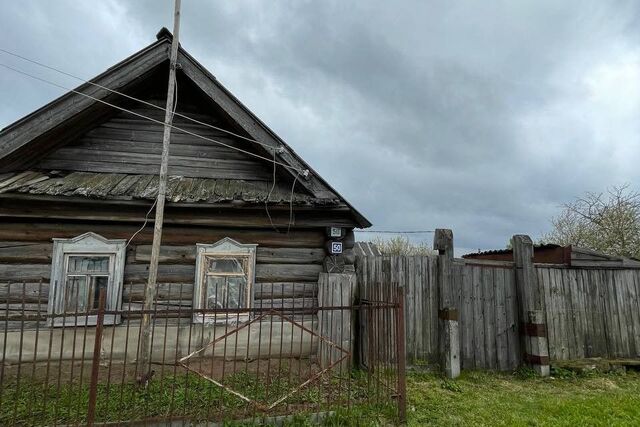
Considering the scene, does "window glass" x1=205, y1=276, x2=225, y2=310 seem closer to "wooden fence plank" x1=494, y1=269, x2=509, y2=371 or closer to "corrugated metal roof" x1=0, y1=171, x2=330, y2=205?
"corrugated metal roof" x1=0, y1=171, x2=330, y2=205

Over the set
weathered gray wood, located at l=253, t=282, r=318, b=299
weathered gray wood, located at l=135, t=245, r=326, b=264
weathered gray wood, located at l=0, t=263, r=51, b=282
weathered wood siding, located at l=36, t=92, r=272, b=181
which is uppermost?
weathered wood siding, located at l=36, t=92, r=272, b=181

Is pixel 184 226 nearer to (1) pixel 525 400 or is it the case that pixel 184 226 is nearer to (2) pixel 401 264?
(2) pixel 401 264

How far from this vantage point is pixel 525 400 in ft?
19.7

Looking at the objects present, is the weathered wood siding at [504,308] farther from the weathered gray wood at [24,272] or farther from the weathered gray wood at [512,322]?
the weathered gray wood at [24,272]

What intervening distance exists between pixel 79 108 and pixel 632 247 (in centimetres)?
1950

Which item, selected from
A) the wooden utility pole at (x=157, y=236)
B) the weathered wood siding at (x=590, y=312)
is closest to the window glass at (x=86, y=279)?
the wooden utility pole at (x=157, y=236)

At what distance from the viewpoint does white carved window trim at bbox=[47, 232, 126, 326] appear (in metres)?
6.54

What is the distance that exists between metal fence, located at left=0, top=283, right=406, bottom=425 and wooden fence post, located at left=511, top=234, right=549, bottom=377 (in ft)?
10.1

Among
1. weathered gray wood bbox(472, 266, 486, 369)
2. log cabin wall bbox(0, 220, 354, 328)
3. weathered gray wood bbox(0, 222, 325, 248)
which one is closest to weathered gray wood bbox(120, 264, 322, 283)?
log cabin wall bbox(0, 220, 354, 328)

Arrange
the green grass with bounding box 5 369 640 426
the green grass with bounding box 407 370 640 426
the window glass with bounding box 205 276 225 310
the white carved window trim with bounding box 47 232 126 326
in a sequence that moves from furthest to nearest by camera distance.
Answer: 1. the window glass with bounding box 205 276 225 310
2. the white carved window trim with bounding box 47 232 126 326
3. the green grass with bounding box 407 370 640 426
4. the green grass with bounding box 5 369 640 426

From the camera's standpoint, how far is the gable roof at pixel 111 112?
21.1 feet

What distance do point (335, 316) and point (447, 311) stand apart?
2134 millimetres

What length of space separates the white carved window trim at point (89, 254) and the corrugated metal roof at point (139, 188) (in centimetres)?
88

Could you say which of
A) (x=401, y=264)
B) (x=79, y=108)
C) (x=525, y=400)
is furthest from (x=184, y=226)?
(x=525, y=400)
